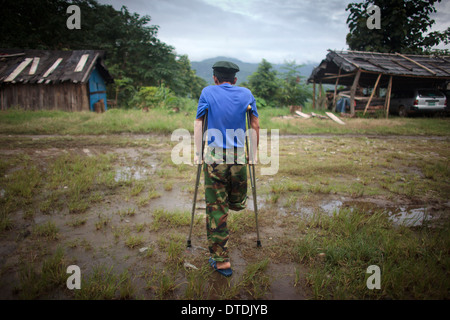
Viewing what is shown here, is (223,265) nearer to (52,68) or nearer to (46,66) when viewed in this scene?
(52,68)

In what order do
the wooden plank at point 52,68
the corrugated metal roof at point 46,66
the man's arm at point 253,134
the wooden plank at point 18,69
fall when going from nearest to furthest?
1. the man's arm at point 253,134
2. the wooden plank at point 18,69
3. the corrugated metal roof at point 46,66
4. the wooden plank at point 52,68

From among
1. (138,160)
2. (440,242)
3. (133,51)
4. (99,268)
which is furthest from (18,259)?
(133,51)

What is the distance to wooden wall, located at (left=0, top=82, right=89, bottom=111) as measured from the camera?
48.8 feet

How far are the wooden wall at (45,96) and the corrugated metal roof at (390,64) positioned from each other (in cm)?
1752

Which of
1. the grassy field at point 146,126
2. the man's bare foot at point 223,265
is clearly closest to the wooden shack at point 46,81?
the grassy field at point 146,126

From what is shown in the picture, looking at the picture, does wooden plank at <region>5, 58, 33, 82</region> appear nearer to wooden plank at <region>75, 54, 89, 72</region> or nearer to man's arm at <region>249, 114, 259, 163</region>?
wooden plank at <region>75, 54, 89, 72</region>

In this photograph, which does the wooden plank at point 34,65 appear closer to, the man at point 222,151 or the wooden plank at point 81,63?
the wooden plank at point 81,63

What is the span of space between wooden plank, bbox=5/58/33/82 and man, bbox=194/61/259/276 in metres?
18.2

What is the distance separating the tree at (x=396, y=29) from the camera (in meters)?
20.7

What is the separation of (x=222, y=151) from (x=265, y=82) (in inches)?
822

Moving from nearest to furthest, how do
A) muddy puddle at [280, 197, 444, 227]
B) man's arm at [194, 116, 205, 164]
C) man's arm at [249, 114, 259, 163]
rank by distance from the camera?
man's arm at [194, 116, 205, 164] → man's arm at [249, 114, 259, 163] → muddy puddle at [280, 197, 444, 227]

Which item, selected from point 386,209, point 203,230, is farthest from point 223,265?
point 386,209

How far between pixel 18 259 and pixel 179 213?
75.7 inches

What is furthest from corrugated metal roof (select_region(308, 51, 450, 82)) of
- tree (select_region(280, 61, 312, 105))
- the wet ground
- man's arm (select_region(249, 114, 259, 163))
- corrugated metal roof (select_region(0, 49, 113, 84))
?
corrugated metal roof (select_region(0, 49, 113, 84))
